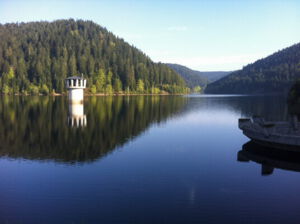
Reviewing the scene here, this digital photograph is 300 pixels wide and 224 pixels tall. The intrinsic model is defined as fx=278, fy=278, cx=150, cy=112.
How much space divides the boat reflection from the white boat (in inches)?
22.8

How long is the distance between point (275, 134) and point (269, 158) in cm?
239

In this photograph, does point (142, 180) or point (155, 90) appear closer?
point (142, 180)

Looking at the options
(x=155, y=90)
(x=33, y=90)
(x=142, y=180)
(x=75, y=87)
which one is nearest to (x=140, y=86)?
(x=155, y=90)

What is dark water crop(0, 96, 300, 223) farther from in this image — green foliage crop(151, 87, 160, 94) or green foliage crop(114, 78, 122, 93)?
green foliage crop(151, 87, 160, 94)

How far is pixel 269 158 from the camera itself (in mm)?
22344

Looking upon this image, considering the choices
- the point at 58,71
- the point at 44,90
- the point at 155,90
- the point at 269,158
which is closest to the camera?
the point at 269,158

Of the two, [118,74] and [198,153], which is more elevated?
[118,74]

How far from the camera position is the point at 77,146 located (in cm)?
2605

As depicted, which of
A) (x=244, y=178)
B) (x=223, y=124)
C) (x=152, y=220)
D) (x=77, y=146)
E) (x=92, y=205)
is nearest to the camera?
(x=152, y=220)

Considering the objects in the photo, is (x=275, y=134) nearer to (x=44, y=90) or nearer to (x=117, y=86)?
(x=44, y=90)

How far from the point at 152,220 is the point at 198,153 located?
1338cm

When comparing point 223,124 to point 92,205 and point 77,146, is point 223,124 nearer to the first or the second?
point 77,146

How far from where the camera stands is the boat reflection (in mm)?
19953

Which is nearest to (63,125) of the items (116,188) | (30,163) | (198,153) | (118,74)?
(30,163)
